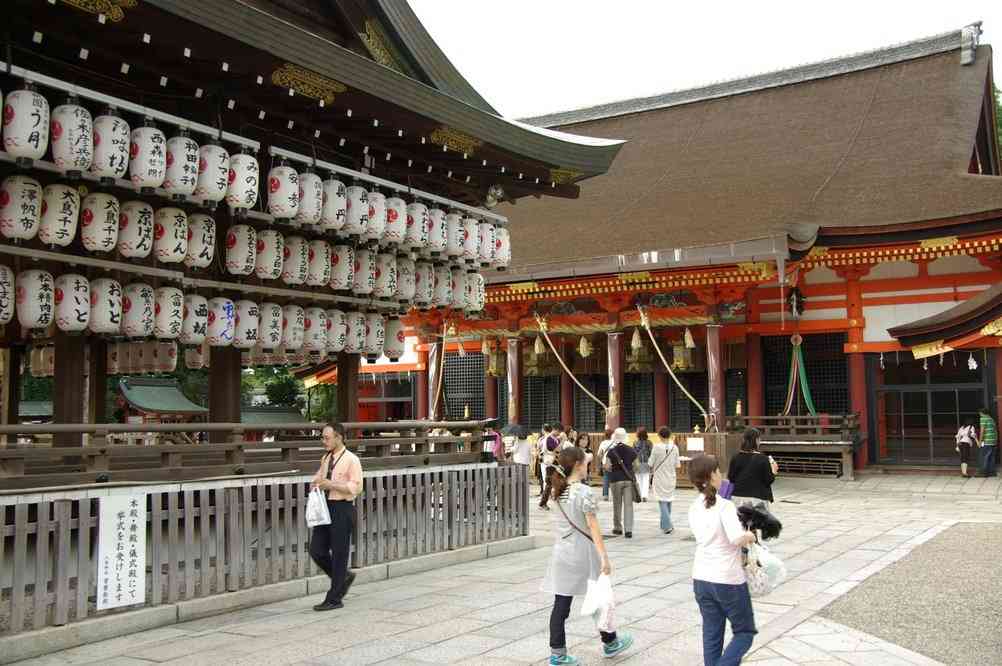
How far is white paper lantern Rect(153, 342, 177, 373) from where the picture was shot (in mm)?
10234

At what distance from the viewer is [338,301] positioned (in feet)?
35.0

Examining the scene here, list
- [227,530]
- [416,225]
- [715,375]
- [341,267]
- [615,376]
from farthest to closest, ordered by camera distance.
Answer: [615,376] < [715,375] < [416,225] < [341,267] < [227,530]

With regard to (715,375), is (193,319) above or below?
above

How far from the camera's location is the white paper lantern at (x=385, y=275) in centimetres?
1079

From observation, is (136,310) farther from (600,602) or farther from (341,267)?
(600,602)

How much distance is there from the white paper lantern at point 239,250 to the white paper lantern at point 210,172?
0.77 metres

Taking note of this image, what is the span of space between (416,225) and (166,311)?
3289 mm

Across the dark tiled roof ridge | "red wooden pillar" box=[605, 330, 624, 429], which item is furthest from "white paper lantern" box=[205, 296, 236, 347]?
the dark tiled roof ridge

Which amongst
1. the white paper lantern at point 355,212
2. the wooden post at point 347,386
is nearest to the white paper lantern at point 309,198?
the white paper lantern at point 355,212

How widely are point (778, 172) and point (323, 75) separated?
609 inches

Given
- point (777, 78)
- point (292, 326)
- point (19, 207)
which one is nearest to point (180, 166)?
point (19, 207)

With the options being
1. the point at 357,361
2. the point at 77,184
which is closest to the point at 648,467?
the point at 357,361

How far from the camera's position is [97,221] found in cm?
771

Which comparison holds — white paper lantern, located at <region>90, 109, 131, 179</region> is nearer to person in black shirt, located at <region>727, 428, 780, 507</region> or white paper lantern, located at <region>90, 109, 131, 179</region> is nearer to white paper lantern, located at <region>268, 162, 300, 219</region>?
white paper lantern, located at <region>268, 162, 300, 219</region>
